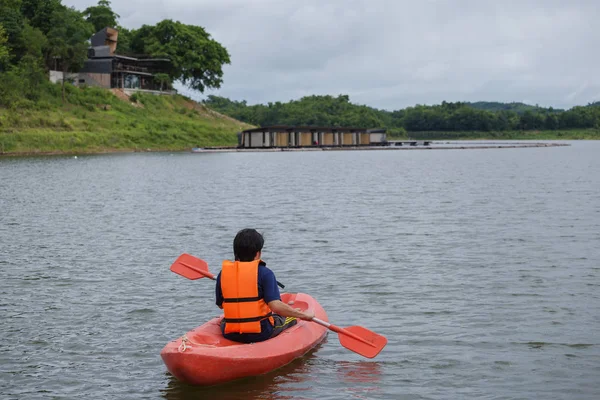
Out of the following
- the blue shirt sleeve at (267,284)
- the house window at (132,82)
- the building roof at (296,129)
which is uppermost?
the house window at (132,82)

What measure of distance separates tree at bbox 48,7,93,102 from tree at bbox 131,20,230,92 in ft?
49.6

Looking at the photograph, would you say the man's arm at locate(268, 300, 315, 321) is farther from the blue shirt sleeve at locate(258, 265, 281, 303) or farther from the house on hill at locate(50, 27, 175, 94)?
the house on hill at locate(50, 27, 175, 94)

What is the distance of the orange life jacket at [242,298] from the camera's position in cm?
1070

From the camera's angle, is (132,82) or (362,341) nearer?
(362,341)

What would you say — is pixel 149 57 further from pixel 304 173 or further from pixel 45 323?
pixel 45 323

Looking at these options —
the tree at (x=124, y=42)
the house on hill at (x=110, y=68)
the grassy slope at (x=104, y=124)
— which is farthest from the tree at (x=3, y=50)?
the tree at (x=124, y=42)

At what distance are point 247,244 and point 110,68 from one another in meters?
103

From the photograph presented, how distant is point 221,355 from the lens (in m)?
10.5

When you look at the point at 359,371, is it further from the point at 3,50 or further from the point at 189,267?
the point at 3,50

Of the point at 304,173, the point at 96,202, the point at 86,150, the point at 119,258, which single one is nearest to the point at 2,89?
Result: the point at 86,150

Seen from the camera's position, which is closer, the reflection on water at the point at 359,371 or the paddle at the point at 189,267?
the reflection on water at the point at 359,371

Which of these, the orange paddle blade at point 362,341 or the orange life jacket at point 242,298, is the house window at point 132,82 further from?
the orange life jacket at point 242,298

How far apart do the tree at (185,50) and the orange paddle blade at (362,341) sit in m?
108

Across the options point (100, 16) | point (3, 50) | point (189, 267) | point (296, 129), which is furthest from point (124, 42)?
point (189, 267)
